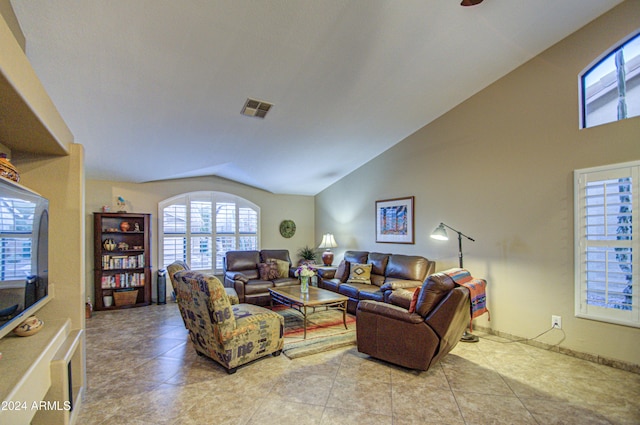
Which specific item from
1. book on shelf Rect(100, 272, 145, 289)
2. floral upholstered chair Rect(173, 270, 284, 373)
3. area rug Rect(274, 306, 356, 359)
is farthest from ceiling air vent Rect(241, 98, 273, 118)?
book on shelf Rect(100, 272, 145, 289)

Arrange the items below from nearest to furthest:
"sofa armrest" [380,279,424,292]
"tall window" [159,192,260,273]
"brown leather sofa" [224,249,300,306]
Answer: "sofa armrest" [380,279,424,292] → "brown leather sofa" [224,249,300,306] → "tall window" [159,192,260,273]

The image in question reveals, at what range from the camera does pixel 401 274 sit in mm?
4895

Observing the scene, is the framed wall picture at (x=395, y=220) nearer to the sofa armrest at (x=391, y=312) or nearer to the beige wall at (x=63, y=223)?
the sofa armrest at (x=391, y=312)

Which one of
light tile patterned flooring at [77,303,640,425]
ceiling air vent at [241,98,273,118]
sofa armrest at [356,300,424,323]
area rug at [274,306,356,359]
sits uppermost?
ceiling air vent at [241,98,273,118]

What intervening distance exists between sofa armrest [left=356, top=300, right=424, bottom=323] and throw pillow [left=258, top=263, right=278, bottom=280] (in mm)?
2878

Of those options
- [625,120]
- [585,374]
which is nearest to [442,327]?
[585,374]

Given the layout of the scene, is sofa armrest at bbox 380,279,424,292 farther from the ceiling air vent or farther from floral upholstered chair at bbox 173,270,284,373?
the ceiling air vent

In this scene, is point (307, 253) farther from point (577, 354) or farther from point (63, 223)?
point (63, 223)

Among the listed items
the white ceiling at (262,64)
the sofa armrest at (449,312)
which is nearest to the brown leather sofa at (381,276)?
the sofa armrest at (449,312)

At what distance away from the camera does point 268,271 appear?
5.81m

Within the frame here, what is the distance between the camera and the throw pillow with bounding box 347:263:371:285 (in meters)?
5.23

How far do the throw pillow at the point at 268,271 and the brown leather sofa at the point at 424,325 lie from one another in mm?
3041

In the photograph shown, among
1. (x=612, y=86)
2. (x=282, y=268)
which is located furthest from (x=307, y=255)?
(x=612, y=86)

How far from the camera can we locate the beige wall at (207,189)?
18.4 ft
